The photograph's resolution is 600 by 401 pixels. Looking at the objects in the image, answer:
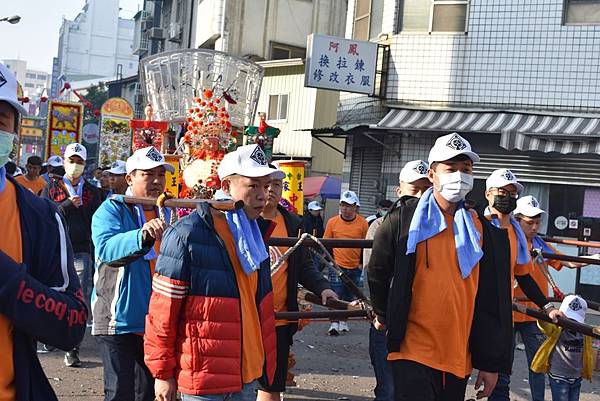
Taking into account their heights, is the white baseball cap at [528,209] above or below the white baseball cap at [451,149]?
below

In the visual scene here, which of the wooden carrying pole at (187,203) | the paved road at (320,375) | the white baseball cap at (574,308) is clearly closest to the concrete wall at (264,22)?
the paved road at (320,375)

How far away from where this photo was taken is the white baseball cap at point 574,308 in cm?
622

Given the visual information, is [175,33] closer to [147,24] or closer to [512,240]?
[147,24]

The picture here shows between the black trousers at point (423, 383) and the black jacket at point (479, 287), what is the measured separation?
0.14m

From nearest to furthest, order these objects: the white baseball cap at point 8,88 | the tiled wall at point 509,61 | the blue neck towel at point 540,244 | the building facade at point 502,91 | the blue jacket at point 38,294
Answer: the blue jacket at point 38,294 < the white baseball cap at point 8,88 < the blue neck towel at point 540,244 < the building facade at point 502,91 < the tiled wall at point 509,61

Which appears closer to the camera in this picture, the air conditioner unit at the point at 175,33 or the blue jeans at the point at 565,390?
the blue jeans at the point at 565,390

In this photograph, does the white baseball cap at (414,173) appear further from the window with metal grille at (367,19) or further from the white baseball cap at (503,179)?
the window with metal grille at (367,19)

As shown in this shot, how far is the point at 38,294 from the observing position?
224cm

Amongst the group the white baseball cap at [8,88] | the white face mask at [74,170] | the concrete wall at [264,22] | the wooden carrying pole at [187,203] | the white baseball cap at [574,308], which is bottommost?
the white baseball cap at [574,308]

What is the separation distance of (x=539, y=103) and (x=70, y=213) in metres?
9.53

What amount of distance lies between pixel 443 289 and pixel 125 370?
6.66 feet

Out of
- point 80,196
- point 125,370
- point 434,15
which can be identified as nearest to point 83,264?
point 80,196

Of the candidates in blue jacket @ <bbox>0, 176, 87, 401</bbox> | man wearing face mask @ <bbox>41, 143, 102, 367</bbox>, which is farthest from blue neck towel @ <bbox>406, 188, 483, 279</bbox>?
man wearing face mask @ <bbox>41, 143, 102, 367</bbox>

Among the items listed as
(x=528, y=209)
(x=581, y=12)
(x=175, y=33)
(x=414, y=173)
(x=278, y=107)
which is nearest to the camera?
(x=414, y=173)
